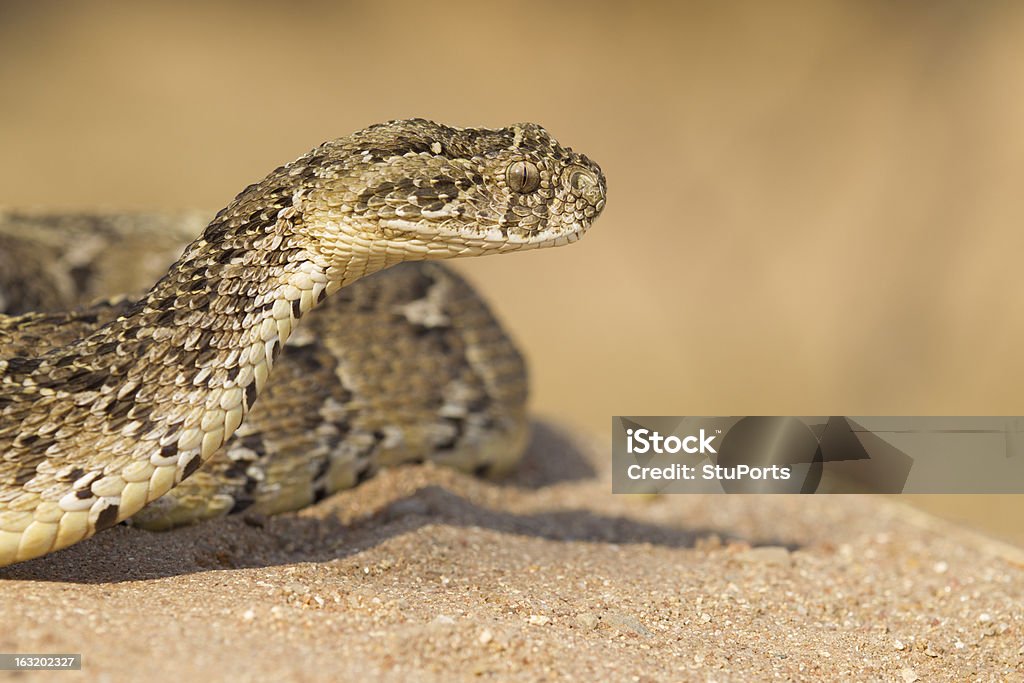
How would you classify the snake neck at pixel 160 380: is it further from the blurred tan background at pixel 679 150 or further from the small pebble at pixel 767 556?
the blurred tan background at pixel 679 150

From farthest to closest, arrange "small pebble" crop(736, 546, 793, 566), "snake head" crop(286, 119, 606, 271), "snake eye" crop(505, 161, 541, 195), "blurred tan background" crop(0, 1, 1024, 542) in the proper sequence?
"blurred tan background" crop(0, 1, 1024, 542), "small pebble" crop(736, 546, 793, 566), "snake eye" crop(505, 161, 541, 195), "snake head" crop(286, 119, 606, 271)

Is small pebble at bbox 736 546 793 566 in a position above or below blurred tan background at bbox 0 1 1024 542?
below

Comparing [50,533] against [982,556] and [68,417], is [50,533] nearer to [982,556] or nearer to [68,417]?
[68,417]

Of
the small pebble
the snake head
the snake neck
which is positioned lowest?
the small pebble

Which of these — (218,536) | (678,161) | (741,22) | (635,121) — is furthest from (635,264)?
(218,536)

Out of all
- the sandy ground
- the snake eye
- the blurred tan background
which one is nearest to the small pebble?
the sandy ground

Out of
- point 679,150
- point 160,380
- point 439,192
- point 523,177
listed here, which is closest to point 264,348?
point 160,380

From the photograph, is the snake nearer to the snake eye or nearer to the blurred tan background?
the snake eye
